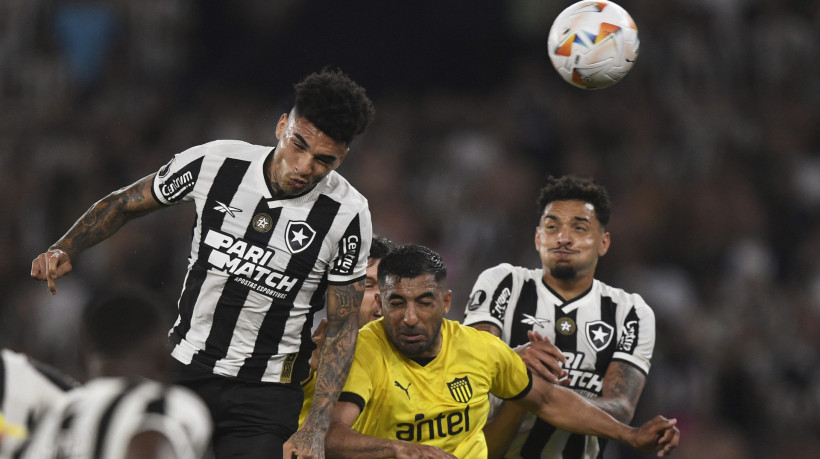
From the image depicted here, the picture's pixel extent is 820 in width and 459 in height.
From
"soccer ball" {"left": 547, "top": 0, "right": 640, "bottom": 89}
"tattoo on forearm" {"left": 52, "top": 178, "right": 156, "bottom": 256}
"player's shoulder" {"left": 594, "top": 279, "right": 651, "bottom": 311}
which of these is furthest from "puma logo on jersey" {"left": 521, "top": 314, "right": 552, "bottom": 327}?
"tattoo on forearm" {"left": 52, "top": 178, "right": 156, "bottom": 256}

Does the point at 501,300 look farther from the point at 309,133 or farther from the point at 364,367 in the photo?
the point at 309,133

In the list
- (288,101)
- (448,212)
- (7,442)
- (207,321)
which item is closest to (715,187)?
(448,212)

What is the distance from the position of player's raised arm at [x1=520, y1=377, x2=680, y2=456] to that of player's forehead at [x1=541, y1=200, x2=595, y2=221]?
1045mm

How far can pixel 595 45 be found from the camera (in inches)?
248

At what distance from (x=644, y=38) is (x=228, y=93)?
452cm

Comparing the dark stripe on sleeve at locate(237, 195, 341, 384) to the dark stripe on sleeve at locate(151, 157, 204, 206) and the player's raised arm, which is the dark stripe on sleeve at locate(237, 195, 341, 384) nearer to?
the dark stripe on sleeve at locate(151, 157, 204, 206)

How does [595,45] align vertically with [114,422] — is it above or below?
above

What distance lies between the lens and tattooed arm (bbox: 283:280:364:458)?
462cm

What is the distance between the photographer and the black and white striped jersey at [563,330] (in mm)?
6203

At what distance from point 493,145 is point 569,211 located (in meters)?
5.34

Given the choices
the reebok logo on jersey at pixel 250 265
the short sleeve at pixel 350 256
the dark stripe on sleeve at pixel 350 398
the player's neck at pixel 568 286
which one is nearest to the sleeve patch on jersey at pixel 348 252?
the short sleeve at pixel 350 256

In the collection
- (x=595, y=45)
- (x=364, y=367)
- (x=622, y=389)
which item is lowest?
(x=364, y=367)

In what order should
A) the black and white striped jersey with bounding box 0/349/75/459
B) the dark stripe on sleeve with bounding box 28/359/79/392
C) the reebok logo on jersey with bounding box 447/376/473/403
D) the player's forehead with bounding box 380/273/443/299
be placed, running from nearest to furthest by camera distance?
1. the black and white striped jersey with bounding box 0/349/75/459
2. the dark stripe on sleeve with bounding box 28/359/79/392
3. the player's forehead with bounding box 380/273/443/299
4. the reebok logo on jersey with bounding box 447/376/473/403

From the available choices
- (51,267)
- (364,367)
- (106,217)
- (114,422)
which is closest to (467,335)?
(364,367)
